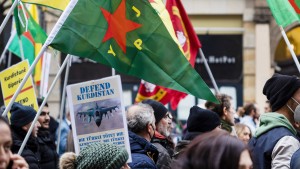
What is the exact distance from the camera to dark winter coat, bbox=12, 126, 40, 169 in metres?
7.21

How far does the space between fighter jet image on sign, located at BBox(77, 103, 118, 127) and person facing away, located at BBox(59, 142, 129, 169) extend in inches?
40.7

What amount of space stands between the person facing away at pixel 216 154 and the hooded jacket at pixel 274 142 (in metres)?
2.05

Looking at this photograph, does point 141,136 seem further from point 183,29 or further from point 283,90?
point 183,29

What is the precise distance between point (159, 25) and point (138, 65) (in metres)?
0.34

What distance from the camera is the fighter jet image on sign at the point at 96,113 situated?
6023 millimetres

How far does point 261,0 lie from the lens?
Answer: 2161cm

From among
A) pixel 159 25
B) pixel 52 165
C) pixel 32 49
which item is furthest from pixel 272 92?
pixel 32 49

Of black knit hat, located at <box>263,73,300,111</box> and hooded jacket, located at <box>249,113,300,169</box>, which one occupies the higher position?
black knit hat, located at <box>263,73,300,111</box>

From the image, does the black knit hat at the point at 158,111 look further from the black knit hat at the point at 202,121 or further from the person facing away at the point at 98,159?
the person facing away at the point at 98,159

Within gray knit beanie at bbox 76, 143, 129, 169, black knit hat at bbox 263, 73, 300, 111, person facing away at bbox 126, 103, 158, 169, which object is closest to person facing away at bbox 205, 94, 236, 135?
person facing away at bbox 126, 103, 158, 169

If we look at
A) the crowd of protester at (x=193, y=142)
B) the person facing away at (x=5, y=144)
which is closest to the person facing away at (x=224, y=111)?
the crowd of protester at (x=193, y=142)

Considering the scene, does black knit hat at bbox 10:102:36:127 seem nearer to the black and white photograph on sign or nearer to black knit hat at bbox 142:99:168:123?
black knit hat at bbox 142:99:168:123

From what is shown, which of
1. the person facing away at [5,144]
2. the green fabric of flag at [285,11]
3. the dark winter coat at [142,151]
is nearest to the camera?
the person facing away at [5,144]

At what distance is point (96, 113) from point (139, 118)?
2.08 ft
